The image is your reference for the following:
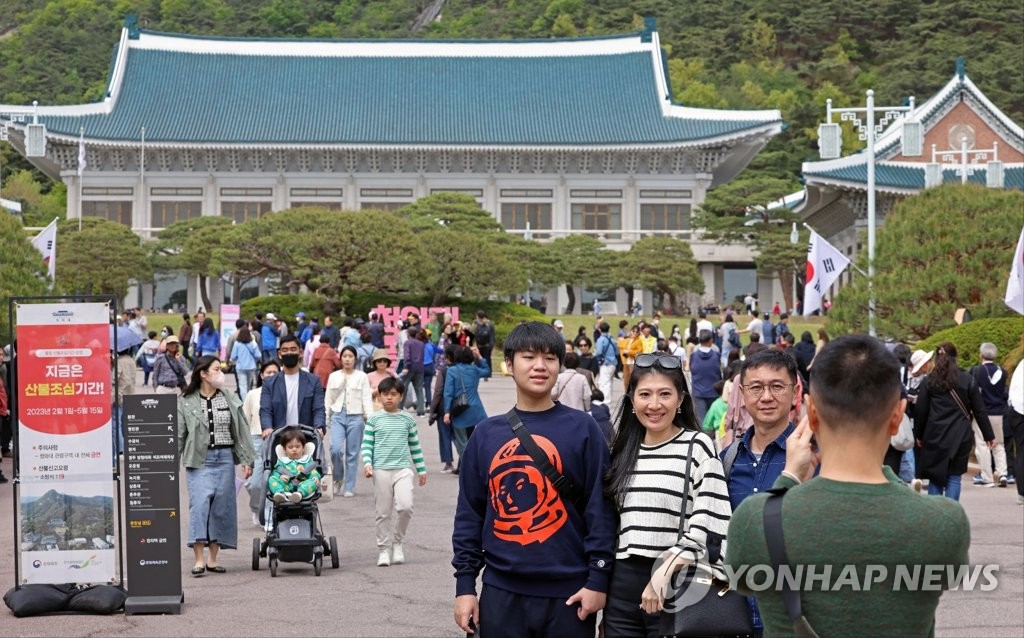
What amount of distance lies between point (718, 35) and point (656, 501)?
8109 cm

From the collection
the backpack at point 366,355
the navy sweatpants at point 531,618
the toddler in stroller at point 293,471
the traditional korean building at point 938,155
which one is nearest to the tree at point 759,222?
the traditional korean building at point 938,155

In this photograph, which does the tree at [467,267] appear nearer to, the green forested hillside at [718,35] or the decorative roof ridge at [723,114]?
the decorative roof ridge at [723,114]

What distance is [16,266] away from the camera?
1970 centimetres

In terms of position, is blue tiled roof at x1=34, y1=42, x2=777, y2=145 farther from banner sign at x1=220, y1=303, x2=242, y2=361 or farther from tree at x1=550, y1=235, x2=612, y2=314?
banner sign at x1=220, y1=303, x2=242, y2=361

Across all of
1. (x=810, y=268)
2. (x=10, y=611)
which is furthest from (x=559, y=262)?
(x=10, y=611)

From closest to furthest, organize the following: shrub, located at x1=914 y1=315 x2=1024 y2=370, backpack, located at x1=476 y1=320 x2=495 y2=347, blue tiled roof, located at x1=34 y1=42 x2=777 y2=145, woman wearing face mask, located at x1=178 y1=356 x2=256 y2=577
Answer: woman wearing face mask, located at x1=178 y1=356 x2=256 y2=577 → shrub, located at x1=914 y1=315 x2=1024 y2=370 → backpack, located at x1=476 y1=320 x2=495 y2=347 → blue tiled roof, located at x1=34 y1=42 x2=777 y2=145

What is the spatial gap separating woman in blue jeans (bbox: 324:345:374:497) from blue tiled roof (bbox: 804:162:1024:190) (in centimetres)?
3054

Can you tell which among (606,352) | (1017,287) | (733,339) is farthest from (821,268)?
(1017,287)

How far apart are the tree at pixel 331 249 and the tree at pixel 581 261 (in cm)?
957

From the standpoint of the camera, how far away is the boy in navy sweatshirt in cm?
454

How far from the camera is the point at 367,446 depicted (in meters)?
9.66

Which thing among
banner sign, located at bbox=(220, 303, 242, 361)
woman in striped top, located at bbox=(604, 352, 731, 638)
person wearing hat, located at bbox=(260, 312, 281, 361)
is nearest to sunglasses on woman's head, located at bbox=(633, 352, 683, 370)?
woman in striped top, located at bbox=(604, 352, 731, 638)

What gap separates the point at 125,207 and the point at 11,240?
35871 mm

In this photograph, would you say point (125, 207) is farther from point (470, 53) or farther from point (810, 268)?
point (810, 268)
